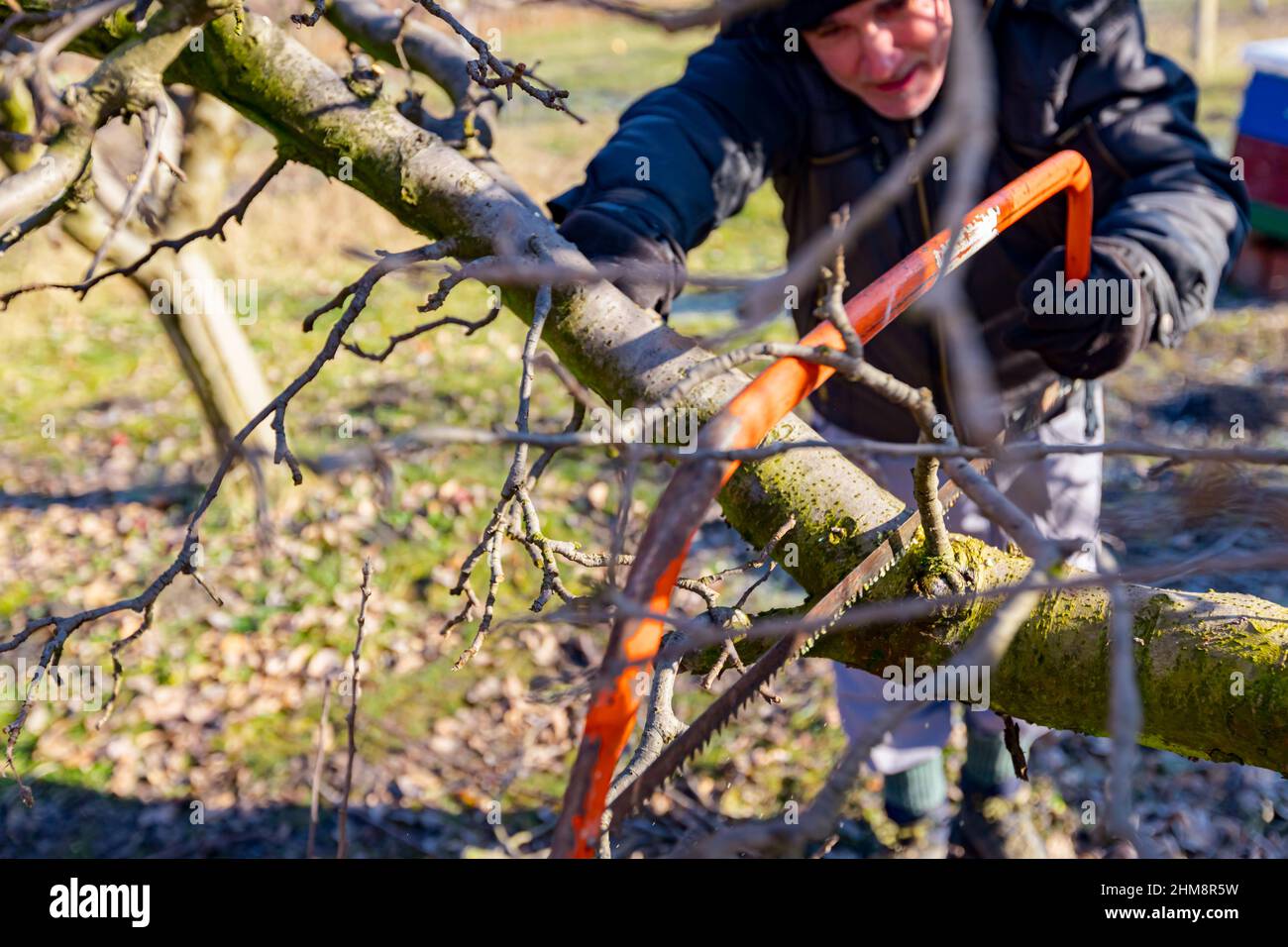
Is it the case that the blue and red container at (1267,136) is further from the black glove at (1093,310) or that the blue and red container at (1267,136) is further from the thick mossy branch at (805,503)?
the thick mossy branch at (805,503)

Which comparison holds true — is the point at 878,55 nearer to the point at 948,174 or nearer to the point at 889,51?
the point at 889,51

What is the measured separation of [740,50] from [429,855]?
2.75 meters

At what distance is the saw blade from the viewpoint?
1328 millimetres

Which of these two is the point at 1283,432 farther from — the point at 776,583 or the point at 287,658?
the point at 287,658

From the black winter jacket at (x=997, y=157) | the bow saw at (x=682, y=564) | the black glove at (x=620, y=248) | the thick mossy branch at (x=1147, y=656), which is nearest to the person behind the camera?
the bow saw at (x=682, y=564)

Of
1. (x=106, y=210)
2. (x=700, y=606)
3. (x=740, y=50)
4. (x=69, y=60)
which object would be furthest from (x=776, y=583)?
(x=69, y=60)

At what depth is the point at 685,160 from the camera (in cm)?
242

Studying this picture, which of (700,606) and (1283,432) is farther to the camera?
(1283,432)

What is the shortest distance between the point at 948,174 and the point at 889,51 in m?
0.44

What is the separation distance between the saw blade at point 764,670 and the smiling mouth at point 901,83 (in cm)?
105

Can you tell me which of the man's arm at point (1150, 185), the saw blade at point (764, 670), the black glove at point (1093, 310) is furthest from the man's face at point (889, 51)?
the saw blade at point (764, 670)

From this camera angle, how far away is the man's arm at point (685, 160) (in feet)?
6.91
